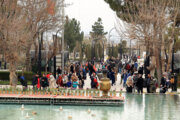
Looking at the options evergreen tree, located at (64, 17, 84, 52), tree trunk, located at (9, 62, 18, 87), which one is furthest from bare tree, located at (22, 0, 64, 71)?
evergreen tree, located at (64, 17, 84, 52)

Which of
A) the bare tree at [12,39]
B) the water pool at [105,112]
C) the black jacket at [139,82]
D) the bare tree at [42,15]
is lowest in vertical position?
the water pool at [105,112]

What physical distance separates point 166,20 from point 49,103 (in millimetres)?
15811

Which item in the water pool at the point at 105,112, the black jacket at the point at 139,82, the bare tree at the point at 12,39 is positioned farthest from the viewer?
the bare tree at the point at 12,39

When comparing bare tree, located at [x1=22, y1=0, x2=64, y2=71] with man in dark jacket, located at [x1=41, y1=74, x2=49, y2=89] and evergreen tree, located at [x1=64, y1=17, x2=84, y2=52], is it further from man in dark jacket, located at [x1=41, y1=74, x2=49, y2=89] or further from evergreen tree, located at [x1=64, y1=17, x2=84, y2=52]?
evergreen tree, located at [x1=64, y1=17, x2=84, y2=52]

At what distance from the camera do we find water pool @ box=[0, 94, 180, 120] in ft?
60.3

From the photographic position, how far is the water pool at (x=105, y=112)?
60.3ft

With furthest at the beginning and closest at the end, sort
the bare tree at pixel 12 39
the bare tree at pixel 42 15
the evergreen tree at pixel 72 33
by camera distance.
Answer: the evergreen tree at pixel 72 33, the bare tree at pixel 42 15, the bare tree at pixel 12 39

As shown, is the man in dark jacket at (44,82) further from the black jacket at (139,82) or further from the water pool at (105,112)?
the water pool at (105,112)

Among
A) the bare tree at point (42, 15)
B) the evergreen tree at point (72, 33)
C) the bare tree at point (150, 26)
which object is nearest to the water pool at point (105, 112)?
the bare tree at point (150, 26)

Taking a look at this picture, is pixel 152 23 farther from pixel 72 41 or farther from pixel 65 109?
pixel 72 41

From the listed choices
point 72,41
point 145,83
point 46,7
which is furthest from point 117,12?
point 72,41

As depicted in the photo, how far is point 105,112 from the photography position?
19.9 m

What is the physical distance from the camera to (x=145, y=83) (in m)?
31.2

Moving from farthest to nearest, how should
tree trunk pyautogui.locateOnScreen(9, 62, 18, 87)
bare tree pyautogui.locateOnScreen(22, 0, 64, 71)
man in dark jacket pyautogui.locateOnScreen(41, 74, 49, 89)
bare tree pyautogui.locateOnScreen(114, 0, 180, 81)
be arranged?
bare tree pyautogui.locateOnScreen(22, 0, 64, 71), bare tree pyautogui.locateOnScreen(114, 0, 180, 81), tree trunk pyautogui.locateOnScreen(9, 62, 18, 87), man in dark jacket pyautogui.locateOnScreen(41, 74, 49, 89)
